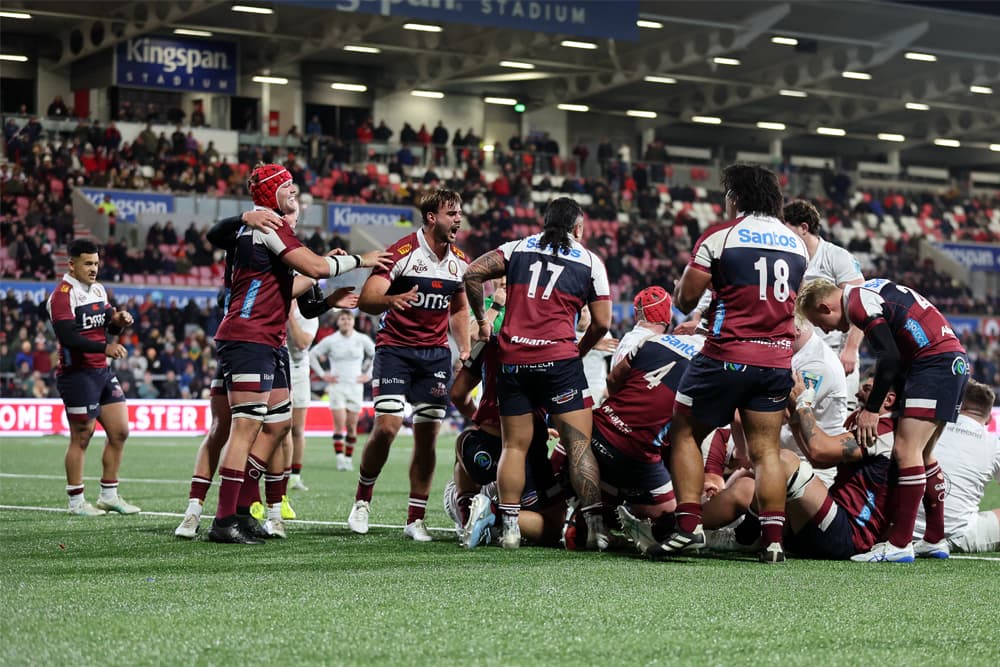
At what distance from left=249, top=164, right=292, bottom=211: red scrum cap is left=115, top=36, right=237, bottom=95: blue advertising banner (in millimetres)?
31086

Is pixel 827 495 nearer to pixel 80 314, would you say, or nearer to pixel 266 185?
pixel 266 185

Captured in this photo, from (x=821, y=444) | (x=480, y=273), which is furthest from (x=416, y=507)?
(x=821, y=444)

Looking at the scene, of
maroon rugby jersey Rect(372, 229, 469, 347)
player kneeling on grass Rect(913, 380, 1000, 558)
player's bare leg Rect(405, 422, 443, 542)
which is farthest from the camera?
maroon rugby jersey Rect(372, 229, 469, 347)

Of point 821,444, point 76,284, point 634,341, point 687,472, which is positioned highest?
point 76,284

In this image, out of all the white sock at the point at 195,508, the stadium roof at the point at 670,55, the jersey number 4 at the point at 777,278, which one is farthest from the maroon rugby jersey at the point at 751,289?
the stadium roof at the point at 670,55

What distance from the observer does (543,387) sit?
8.32m

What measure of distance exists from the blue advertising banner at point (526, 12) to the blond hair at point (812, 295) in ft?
80.4

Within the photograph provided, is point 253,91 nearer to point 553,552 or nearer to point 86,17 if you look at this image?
point 86,17

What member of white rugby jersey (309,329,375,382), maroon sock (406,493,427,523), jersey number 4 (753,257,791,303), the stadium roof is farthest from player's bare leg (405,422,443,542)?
the stadium roof

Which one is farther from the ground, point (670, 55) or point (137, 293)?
point (670, 55)

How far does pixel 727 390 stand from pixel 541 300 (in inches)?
54.3

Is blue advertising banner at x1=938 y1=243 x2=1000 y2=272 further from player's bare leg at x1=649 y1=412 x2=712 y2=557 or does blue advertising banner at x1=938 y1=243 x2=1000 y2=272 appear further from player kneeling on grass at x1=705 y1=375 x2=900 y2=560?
player's bare leg at x1=649 y1=412 x2=712 y2=557

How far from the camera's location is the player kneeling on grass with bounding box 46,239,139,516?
10.8 meters

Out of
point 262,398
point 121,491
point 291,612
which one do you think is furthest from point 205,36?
point 291,612
